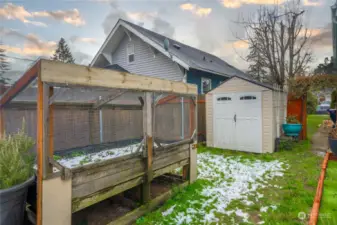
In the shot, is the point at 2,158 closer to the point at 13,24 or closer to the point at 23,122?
the point at 23,122

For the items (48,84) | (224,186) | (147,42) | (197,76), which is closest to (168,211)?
(224,186)

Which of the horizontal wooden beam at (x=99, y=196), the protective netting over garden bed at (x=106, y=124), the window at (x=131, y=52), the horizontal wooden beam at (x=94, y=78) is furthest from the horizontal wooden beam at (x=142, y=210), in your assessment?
the window at (x=131, y=52)

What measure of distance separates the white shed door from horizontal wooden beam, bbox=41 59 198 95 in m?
3.80

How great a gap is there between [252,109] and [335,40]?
256 cm

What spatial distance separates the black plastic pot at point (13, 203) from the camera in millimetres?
1780

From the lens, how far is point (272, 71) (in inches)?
363

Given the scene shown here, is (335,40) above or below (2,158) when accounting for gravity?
above

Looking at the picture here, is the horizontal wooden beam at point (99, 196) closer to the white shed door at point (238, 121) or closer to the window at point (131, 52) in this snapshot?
A: the white shed door at point (238, 121)

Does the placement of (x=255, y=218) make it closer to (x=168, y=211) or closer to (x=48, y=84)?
(x=168, y=211)

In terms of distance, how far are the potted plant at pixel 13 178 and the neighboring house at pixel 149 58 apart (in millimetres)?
6714

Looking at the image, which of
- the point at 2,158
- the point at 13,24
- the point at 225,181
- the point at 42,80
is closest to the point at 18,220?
the point at 2,158

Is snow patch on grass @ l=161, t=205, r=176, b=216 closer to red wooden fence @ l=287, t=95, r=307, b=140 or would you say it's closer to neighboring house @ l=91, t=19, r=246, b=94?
neighboring house @ l=91, t=19, r=246, b=94

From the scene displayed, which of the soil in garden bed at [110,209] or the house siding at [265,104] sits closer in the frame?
the soil in garden bed at [110,209]

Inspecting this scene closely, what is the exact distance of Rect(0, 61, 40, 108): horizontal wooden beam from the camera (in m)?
1.73
